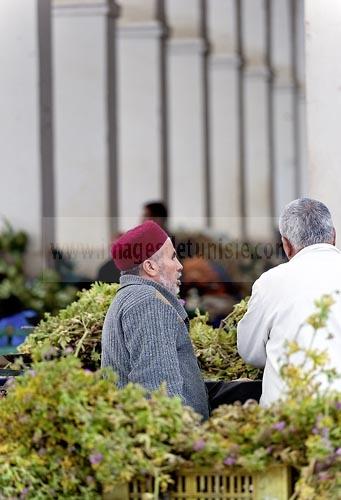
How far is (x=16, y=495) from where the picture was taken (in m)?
3.90

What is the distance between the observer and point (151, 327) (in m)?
4.93

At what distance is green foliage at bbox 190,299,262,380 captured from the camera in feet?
19.1

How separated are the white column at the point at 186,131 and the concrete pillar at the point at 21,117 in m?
8.04

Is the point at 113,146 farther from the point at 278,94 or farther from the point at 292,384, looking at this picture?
the point at 278,94

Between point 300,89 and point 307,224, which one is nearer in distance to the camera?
point 307,224

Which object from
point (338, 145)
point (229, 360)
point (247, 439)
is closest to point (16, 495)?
point (247, 439)

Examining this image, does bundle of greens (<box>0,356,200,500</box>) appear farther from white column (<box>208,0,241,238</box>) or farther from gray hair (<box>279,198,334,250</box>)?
white column (<box>208,0,241,238</box>)

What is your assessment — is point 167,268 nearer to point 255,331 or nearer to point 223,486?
point 255,331

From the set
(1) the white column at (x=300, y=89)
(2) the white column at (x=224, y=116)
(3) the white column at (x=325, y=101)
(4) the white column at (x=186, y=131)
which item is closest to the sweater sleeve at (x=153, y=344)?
(3) the white column at (x=325, y=101)

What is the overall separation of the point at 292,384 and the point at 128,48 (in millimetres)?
12757

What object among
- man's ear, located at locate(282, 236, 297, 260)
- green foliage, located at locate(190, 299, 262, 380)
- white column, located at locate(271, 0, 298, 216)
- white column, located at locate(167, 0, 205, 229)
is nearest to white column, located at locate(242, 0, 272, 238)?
white column, located at locate(271, 0, 298, 216)

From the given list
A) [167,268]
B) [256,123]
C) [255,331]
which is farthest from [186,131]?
[255,331]

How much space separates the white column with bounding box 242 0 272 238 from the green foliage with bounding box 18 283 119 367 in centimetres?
1741

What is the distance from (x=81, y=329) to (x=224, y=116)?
1657cm
